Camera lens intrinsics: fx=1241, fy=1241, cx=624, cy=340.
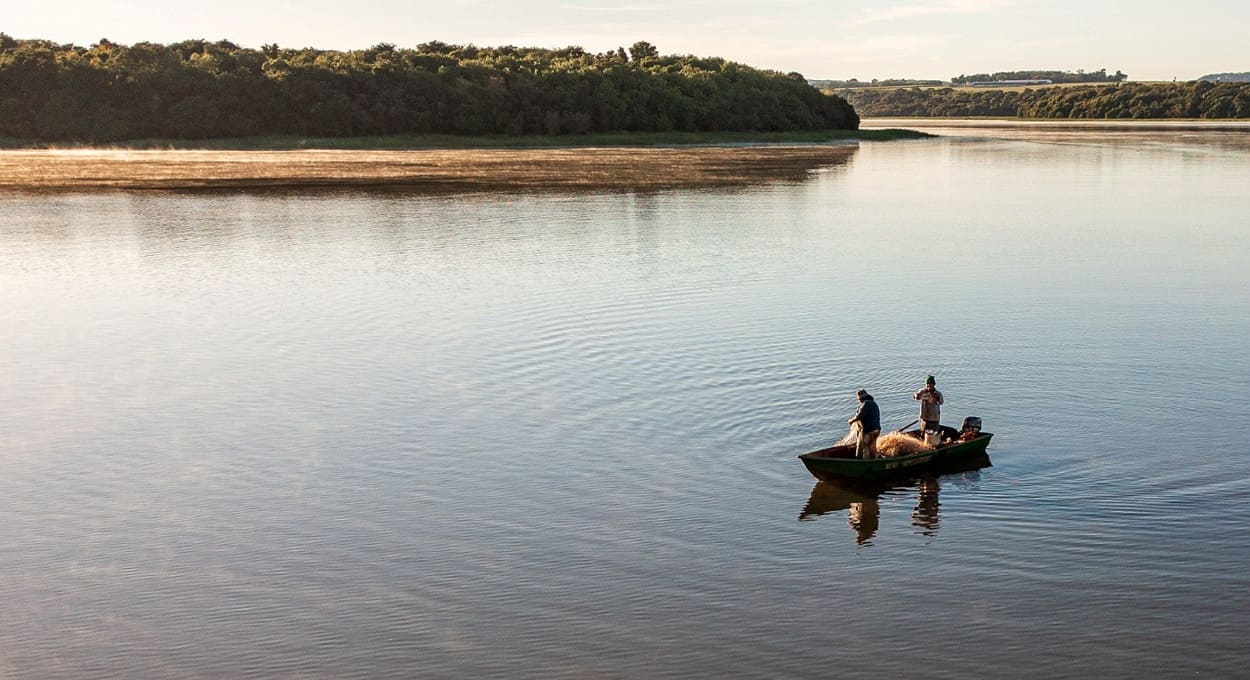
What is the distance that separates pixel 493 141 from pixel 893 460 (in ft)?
413

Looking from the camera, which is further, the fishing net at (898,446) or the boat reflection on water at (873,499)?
the fishing net at (898,446)

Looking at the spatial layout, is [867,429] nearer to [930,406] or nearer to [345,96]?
[930,406]

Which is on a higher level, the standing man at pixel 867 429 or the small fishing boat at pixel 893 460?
the standing man at pixel 867 429

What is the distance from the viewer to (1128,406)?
2280 centimetres

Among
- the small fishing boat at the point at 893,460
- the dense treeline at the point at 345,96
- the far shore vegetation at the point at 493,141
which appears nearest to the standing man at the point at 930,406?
the small fishing boat at the point at 893,460

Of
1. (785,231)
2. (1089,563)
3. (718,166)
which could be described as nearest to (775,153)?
(718,166)

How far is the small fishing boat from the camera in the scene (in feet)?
59.9

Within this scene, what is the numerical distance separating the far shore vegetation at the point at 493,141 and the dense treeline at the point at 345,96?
4.75 ft

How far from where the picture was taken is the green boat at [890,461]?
18250mm

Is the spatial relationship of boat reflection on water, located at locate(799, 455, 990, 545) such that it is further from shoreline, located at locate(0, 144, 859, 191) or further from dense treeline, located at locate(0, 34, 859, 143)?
dense treeline, located at locate(0, 34, 859, 143)

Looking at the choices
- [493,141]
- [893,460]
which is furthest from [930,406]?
[493,141]

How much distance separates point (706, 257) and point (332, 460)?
970 inches

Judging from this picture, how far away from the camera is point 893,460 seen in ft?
60.4

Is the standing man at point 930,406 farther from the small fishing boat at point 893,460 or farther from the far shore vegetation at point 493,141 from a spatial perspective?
the far shore vegetation at point 493,141
